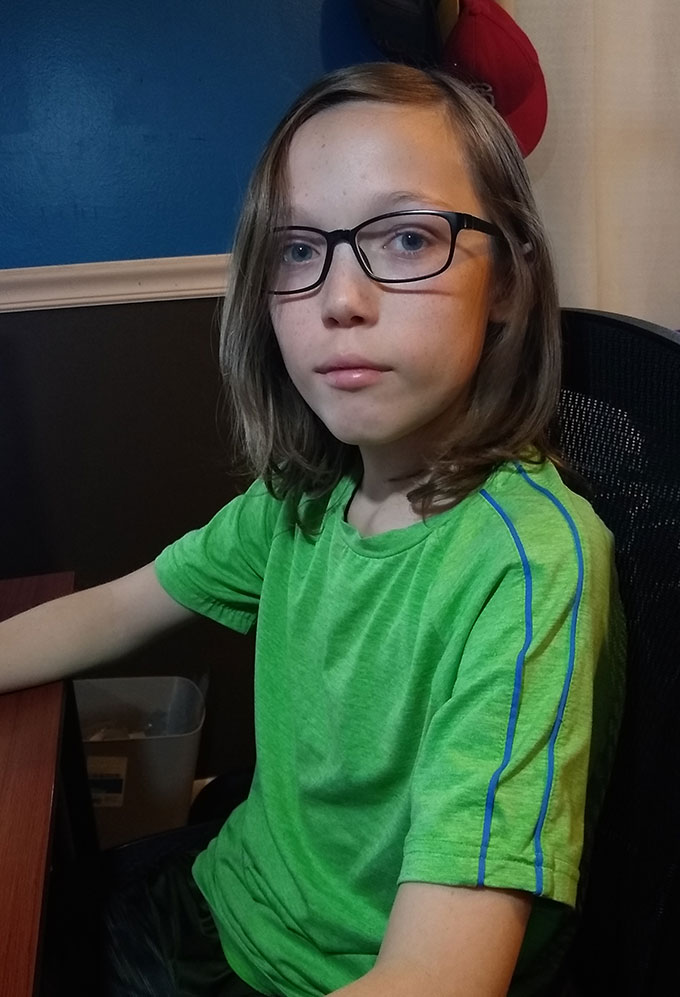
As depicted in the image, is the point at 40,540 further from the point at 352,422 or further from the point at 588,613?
the point at 588,613

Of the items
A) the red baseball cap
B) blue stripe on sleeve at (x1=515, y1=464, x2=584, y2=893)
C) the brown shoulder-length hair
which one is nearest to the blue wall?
the red baseball cap

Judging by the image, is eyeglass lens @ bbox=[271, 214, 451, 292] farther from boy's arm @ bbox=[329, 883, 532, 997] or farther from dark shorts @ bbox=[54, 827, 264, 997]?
dark shorts @ bbox=[54, 827, 264, 997]

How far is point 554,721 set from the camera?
0.55 m

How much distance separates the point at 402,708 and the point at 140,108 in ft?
3.45

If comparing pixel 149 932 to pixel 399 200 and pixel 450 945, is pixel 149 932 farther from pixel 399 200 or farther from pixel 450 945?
pixel 399 200

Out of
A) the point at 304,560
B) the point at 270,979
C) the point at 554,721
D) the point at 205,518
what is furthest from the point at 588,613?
the point at 205,518

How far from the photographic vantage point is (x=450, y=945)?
0.52 metres

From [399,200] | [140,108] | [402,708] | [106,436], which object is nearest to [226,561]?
[402,708]

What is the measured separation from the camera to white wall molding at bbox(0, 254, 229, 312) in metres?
1.34

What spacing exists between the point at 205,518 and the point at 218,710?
0.40 meters

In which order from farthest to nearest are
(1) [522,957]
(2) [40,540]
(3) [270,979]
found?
(2) [40,540] < (3) [270,979] < (1) [522,957]

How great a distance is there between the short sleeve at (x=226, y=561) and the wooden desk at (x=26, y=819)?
166 millimetres

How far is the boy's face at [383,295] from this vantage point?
66 centimetres

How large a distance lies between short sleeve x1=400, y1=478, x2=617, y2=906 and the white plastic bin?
0.91 metres
